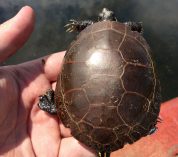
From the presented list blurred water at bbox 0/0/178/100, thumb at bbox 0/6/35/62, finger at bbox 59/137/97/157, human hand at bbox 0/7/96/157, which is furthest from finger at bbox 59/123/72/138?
blurred water at bbox 0/0/178/100

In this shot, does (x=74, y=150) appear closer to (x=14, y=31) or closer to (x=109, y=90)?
(x=109, y=90)

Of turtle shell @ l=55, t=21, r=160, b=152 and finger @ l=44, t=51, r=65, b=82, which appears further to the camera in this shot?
finger @ l=44, t=51, r=65, b=82

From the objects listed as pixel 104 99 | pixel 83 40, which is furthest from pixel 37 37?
pixel 104 99

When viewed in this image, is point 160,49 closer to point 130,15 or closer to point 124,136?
point 130,15

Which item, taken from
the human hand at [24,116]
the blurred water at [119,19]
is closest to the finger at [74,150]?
the human hand at [24,116]

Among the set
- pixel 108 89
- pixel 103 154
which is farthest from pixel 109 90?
pixel 103 154

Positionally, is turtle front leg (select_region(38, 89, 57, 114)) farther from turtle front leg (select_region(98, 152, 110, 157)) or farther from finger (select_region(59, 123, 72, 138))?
turtle front leg (select_region(98, 152, 110, 157))

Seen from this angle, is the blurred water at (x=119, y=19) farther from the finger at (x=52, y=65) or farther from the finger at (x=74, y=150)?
the finger at (x=74, y=150)
